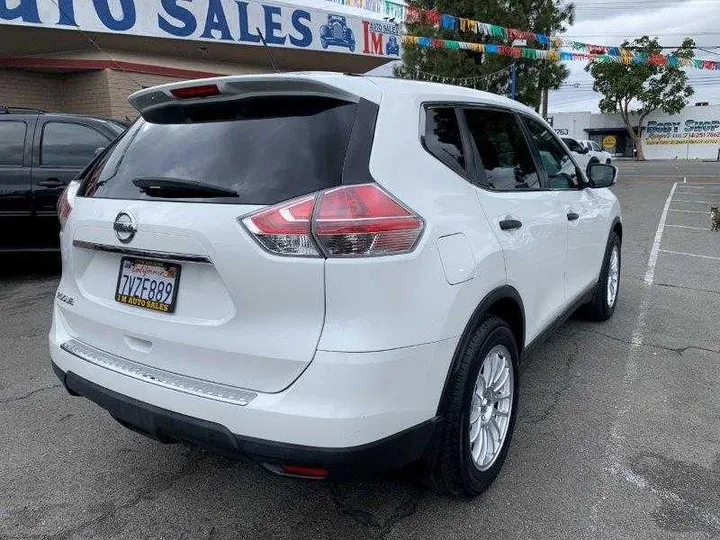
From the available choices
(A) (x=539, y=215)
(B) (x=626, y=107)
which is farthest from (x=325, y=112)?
(B) (x=626, y=107)

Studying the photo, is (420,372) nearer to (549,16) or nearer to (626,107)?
(549,16)

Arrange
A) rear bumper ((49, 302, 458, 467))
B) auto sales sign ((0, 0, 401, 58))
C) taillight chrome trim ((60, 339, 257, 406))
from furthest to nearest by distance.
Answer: auto sales sign ((0, 0, 401, 58)) → taillight chrome trim ((60, 339, 257, 406)) → rear bumper ((49, 302, 458, 467))

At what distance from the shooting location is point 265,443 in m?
1.91

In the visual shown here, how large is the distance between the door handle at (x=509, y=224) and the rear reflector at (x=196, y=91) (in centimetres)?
130

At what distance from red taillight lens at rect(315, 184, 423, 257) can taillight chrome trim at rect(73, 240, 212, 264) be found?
44 cm

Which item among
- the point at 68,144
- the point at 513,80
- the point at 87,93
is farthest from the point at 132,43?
the point at 513,80

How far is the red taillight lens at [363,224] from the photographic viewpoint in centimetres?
190

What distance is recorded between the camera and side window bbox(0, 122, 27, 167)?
6.01 meters

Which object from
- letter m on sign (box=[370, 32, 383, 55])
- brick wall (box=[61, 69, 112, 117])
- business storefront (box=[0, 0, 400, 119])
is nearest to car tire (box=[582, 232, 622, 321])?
business storefront (box=[0, 0, 400, 119])

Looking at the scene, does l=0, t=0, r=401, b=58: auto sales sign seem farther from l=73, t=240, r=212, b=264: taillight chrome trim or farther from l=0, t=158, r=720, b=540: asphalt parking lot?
l=73, t=240, r=212, b=264: taillight chrome trim

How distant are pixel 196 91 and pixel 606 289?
3715 mm

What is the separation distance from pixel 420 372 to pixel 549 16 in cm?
2224

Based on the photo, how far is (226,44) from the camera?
42.9 feet

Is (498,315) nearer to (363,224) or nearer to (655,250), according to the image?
(363,224)
